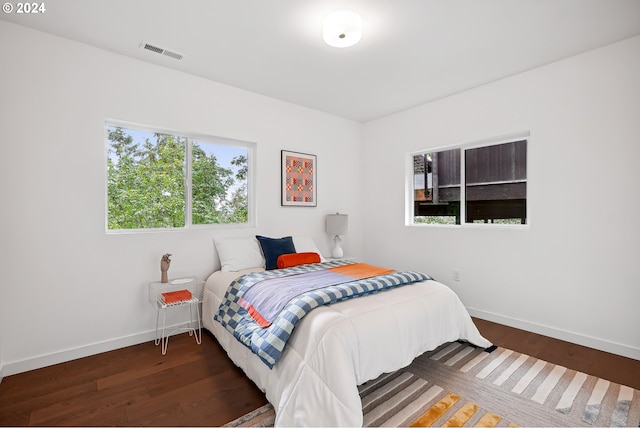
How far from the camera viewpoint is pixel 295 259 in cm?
317

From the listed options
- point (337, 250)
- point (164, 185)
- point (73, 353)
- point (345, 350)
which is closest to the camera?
point (345, 350)

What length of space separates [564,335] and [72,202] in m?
4.48

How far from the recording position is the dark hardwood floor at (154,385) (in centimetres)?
181

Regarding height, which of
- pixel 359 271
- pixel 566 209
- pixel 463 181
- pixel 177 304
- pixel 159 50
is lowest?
pixel 177 304

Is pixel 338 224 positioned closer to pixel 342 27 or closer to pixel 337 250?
pixel 337 250

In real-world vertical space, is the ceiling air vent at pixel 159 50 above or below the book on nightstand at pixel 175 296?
above

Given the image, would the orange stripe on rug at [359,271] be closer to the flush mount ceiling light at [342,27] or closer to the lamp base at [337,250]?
the lamp base at [337,250]

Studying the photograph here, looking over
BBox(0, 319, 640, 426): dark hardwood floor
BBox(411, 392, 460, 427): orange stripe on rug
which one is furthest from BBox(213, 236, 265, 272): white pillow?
BBox(411, 392, 460, 427): orange stripe on rug

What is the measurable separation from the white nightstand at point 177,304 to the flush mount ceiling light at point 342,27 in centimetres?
242

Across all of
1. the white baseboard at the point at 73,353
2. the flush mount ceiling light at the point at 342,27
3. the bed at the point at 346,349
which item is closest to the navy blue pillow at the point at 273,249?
the bed at the point at 346,349

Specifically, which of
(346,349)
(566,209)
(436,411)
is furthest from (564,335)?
(346,349)

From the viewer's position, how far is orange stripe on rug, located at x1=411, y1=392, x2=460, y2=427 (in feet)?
5.68

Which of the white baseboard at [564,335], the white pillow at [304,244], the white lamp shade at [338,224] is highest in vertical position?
the white lamp shade at [338,224]

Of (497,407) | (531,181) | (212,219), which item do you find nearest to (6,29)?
(212,219)
